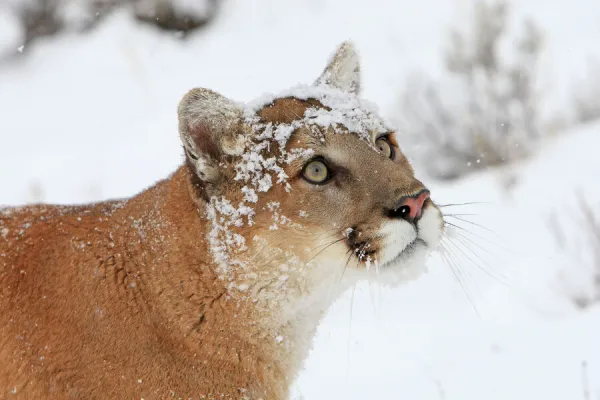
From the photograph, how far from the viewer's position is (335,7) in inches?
469

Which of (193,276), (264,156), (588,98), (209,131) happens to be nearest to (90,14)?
(588,98)

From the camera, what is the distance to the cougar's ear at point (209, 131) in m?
2.84

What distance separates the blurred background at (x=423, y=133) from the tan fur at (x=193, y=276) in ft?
1.69

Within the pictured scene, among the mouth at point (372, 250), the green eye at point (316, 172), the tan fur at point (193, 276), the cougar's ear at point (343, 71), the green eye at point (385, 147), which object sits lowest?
the tan fur at point (193, 276)

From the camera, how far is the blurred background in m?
5.07

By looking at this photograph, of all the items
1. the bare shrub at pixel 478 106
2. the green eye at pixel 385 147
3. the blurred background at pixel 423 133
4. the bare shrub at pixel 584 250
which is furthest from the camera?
the bare shrub at pixel 478 106

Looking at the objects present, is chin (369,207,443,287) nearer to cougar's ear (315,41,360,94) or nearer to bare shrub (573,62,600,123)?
cougar's ear (315,41,360,94)

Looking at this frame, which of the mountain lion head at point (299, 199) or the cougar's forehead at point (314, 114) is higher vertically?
the cougar's forehead at point (314, 114)

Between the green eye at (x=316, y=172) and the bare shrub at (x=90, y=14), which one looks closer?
the green eye at (x=316, y=172)

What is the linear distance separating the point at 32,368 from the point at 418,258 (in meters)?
1.59

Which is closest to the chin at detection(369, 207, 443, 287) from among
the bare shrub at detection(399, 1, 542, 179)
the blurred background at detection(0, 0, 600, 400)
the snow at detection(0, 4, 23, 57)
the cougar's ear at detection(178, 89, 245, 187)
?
the blurred background at detection(0, 0, 600, 400)

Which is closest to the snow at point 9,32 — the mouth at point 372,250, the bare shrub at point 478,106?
the bare shrub at point 478,106

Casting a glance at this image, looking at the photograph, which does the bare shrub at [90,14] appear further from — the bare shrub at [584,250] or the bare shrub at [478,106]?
the bare shrub at [584,250]

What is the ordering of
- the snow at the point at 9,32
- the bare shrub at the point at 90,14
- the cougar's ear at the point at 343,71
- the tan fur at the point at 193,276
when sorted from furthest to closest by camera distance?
the bare shrub at the point at 90,14
the snow at the point at 9,32
the cougar's ear at the point at 343,71
the tan fur at the point at 193,276
